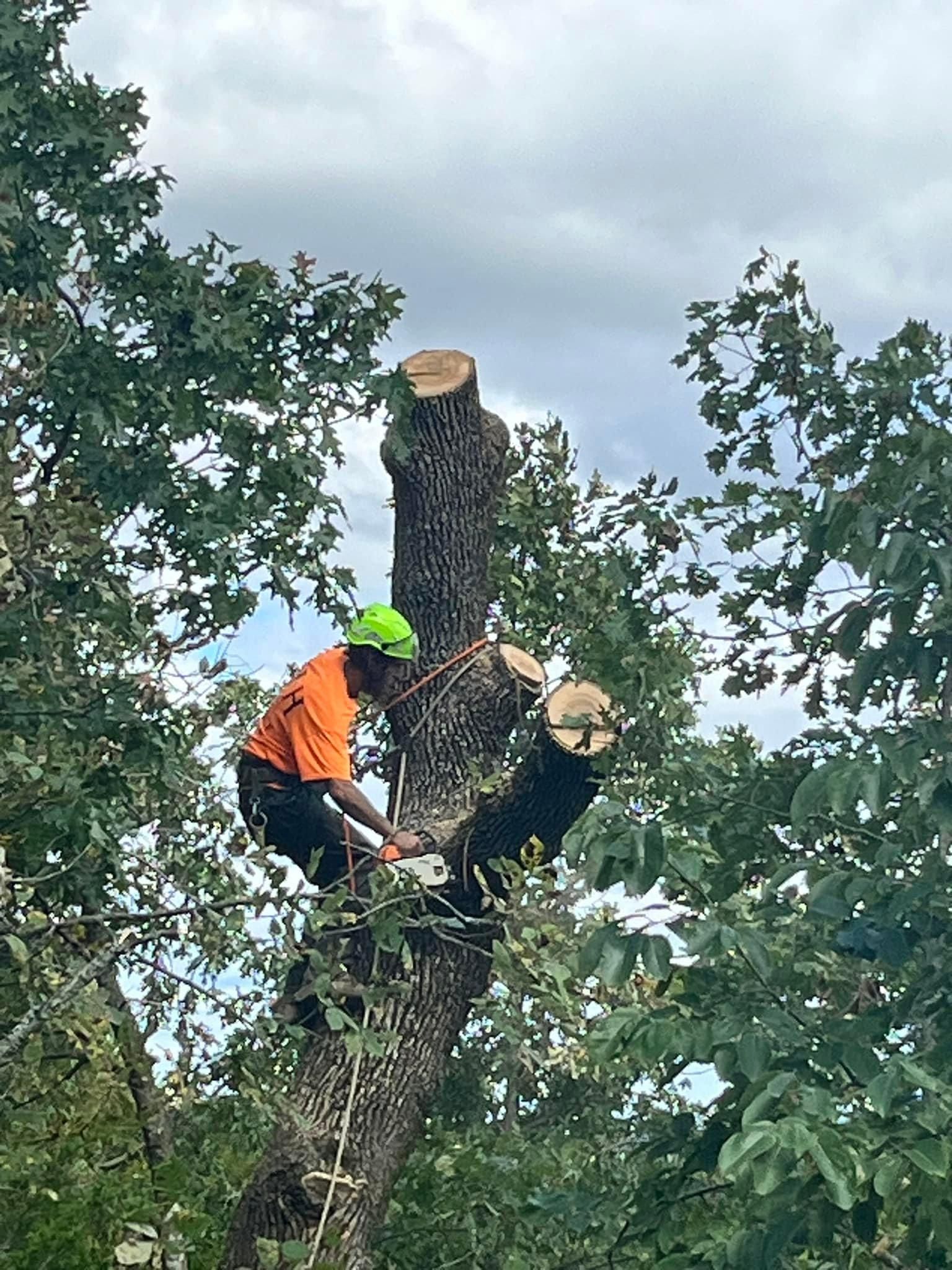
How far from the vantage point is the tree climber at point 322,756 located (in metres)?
6.10

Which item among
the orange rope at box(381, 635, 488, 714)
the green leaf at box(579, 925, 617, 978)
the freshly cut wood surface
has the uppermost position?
the freshly cut wood surface

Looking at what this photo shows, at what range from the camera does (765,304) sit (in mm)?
5629

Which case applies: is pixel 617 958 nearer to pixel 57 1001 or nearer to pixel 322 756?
pixel 57 1001

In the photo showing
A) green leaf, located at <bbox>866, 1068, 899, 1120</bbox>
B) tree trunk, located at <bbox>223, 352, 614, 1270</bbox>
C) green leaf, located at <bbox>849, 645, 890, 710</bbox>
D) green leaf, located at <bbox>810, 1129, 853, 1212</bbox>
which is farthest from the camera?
tree trunk, located at <bbox>223, 352, 614, 1270</bbox>

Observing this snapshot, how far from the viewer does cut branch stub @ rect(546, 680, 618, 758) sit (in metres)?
6.26

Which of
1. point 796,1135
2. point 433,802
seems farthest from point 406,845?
point 796,1135

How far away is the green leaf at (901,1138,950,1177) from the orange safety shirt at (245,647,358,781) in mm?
3538

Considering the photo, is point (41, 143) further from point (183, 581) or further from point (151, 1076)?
point (151, 1076)

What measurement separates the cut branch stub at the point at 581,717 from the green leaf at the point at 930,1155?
336 cm

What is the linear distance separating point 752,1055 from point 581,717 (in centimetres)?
331

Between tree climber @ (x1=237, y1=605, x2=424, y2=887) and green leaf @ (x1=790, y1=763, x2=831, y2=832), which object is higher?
tree climber @ (x1=237, y1=605, x2=424, y2=887)

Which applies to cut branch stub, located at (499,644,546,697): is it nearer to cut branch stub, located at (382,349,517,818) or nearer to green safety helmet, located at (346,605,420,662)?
cut branch stub, located at (382,349,517,818)

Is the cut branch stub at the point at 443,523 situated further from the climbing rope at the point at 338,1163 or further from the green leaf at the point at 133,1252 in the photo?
the green leaf at the point at 133,1252

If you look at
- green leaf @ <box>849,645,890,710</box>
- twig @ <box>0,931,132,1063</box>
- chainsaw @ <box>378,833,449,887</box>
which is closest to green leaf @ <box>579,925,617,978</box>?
green leaf @ <box>849,645,890,710</box>
